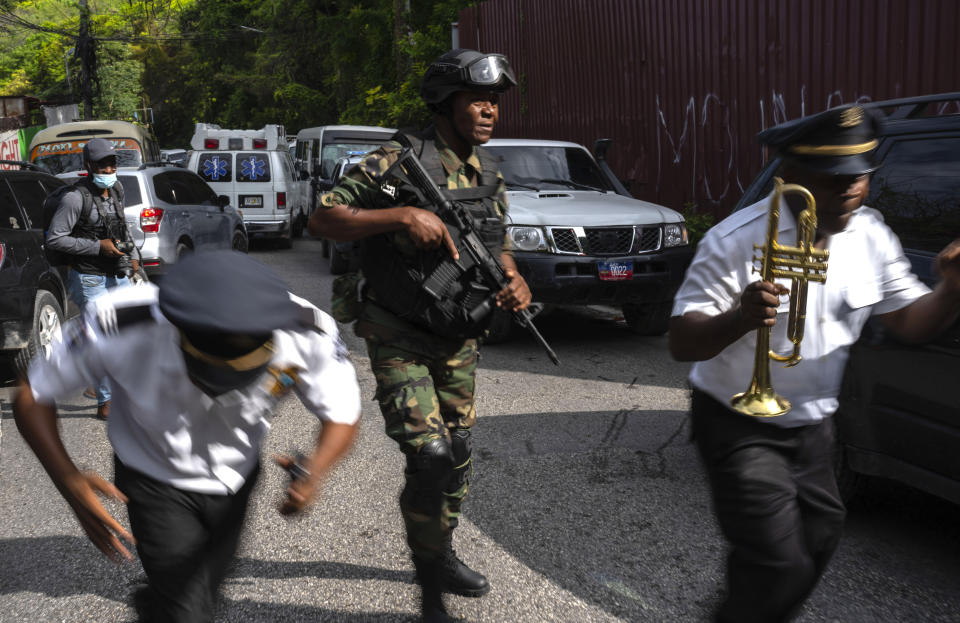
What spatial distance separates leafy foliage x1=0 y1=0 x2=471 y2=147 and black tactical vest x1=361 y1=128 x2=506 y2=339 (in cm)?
1943

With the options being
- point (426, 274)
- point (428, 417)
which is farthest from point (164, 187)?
point (428, 417)

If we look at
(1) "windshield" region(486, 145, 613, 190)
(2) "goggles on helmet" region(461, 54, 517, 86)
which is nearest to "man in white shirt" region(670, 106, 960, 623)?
(2) "goggles on helmet" region(461, 54, 517, 86)

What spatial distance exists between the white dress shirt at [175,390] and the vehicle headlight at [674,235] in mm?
6150

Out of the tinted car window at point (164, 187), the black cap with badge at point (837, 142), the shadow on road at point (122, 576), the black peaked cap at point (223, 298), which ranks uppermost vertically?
the black cap with badge at point (837, 142)

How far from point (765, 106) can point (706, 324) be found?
9384 mm

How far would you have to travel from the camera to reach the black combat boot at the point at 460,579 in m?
3.52

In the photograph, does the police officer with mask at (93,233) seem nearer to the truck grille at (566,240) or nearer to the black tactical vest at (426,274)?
the truck grille at (566,240)

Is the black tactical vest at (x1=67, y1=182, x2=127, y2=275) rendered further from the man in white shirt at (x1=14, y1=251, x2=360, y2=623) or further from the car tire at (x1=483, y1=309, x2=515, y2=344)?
the man in white shirt at (x1=14, y1=251, x2=360, y2=623)

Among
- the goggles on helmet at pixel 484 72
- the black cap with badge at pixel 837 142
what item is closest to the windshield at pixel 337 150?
the goggles on helmet at pixel 484 72

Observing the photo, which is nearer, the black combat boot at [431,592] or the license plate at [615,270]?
the black combat boot at [431,592]

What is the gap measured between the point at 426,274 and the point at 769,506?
4.83 ft

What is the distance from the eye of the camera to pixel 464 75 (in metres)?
3.23

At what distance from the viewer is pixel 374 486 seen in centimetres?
487

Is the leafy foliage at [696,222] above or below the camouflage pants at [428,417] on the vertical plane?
below
